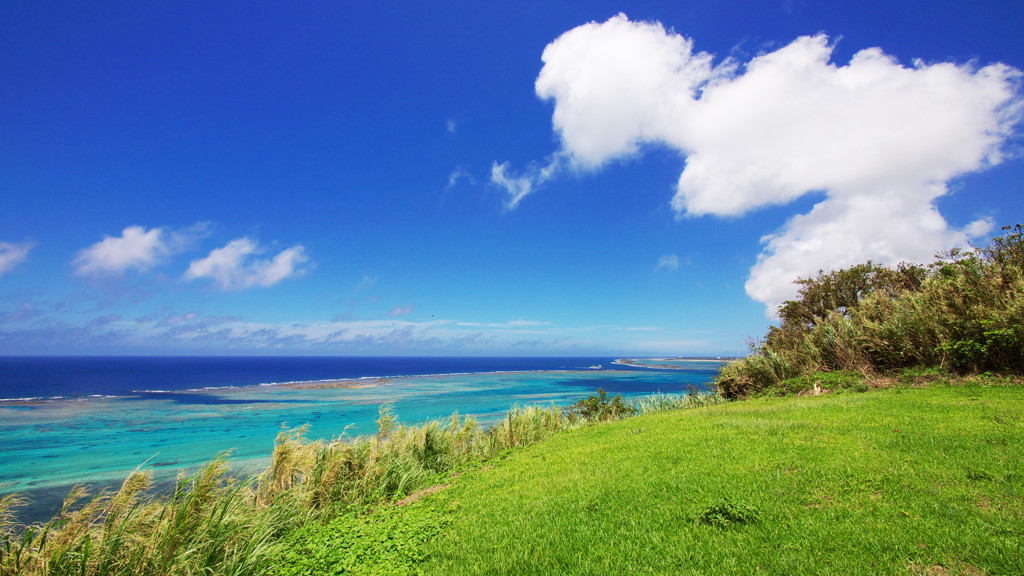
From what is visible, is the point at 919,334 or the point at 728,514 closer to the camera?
the point at 728,514

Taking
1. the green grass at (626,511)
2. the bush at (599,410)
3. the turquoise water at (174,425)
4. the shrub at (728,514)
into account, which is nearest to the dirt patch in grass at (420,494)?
the green grass at (626,511)

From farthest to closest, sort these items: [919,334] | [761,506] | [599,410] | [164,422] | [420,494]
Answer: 1. [164,422]
2. [599,410]
3. [919,334]
4. [420,494]
5. [761,506]

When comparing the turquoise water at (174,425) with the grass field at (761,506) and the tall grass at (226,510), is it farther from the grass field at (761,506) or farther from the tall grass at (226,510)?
the grass field at (761,506)

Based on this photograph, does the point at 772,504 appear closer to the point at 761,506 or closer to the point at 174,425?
the point at 761,506

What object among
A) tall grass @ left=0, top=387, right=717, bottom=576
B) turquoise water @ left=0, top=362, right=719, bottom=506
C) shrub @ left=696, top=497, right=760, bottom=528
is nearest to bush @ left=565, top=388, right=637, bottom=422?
turquoise water @ left=0, top=362, right=719, bottom=506

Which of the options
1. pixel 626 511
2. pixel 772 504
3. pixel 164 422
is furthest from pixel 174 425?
pixel 772 504

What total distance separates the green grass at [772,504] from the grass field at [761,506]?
2 centimetres

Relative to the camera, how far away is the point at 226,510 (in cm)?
622

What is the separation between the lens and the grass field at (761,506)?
407cm

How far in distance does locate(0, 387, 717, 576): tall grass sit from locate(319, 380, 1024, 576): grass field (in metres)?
1.39

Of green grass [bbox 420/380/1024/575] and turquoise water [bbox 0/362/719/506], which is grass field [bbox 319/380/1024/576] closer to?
green grass [bbox 420/380/1024/575]

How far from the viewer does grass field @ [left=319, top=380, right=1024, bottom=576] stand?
407cm

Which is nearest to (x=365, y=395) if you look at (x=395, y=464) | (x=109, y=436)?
(x=109, y=436)

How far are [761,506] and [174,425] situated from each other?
37.1 m
